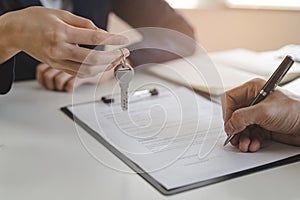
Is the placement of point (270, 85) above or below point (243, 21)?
above

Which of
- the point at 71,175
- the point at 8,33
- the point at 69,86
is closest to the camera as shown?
the point at 71,175

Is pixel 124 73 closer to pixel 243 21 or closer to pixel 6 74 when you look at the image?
pixel 6 74

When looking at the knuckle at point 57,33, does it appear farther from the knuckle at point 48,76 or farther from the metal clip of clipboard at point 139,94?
the knuckle at point 48,76

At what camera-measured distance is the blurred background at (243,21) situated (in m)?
1.91

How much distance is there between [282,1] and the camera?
1.92 metres

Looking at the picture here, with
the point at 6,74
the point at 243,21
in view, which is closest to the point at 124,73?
the point at 6,74

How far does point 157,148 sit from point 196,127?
0.11m

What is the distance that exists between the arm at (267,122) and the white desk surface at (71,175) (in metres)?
0.07

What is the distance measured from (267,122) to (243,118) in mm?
40

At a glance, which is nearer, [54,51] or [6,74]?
[54,51]

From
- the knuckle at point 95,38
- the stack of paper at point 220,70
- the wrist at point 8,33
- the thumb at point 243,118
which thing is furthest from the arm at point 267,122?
the wrist at point 8,33

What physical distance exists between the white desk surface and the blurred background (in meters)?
1.27

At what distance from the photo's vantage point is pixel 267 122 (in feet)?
2.21

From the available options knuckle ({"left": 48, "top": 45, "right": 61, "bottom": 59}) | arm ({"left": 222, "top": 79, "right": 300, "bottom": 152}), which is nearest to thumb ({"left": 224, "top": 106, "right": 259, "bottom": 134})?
arm ({"left": 222, "top": 79, "right": 300, "bottom": 152})
